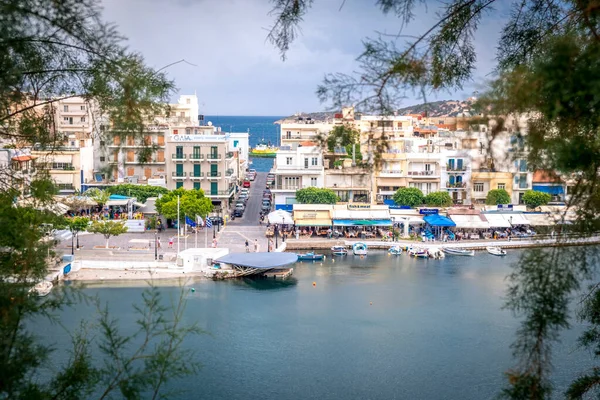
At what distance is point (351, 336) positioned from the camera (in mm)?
9266

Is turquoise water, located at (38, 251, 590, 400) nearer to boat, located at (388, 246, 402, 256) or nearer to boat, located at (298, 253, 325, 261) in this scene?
boat, located at (298, 253, 325, 261)

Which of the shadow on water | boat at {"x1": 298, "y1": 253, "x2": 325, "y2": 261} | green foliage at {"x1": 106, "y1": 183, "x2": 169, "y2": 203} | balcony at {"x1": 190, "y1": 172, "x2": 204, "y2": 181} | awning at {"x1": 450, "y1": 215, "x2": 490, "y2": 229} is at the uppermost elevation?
balcony at {"x1": 190, "y1": 172, "x2": 204, "y2": 181}

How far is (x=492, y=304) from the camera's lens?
35.5 ft

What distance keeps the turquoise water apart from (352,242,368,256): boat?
5.65ft

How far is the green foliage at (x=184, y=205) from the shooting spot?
50.3ft

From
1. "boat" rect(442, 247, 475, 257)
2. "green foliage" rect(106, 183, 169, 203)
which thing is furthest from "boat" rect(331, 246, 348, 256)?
"green foliage" rect(106, 183, 169, 203)

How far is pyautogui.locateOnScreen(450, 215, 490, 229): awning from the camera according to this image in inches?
636

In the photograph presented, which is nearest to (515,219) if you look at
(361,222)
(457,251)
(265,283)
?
(457,251)

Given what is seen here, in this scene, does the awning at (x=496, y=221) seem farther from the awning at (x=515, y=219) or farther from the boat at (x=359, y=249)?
the boat at (x=359, y=249)

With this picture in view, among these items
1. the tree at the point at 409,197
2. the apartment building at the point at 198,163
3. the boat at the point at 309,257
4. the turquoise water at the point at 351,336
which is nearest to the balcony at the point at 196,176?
the apartment building at the point at 198,163

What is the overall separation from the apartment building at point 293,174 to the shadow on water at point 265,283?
500 centimetres

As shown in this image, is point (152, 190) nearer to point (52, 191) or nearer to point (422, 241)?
point (422, 241)

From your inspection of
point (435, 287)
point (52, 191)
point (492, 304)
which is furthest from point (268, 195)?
point (52, 191)

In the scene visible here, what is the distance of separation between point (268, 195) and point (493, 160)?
19462mm
